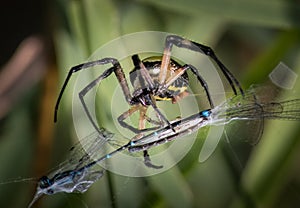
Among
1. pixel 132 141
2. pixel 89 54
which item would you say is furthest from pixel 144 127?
pixel 89 54

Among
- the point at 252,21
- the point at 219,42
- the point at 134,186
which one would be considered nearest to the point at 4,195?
the point at 134,186

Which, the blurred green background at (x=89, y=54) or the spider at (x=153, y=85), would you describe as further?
the blurred green background at (x=89, y=54)

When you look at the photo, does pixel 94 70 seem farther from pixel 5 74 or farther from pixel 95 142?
pixel 5 74

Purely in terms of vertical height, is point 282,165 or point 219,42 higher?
point 219,42

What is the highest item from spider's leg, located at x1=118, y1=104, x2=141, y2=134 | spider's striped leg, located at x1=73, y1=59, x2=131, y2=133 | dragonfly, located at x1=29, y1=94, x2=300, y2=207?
spider's striped leg, located at x1=73, y1=59, x2=131, y2=133

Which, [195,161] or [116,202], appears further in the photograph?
[195,161]
